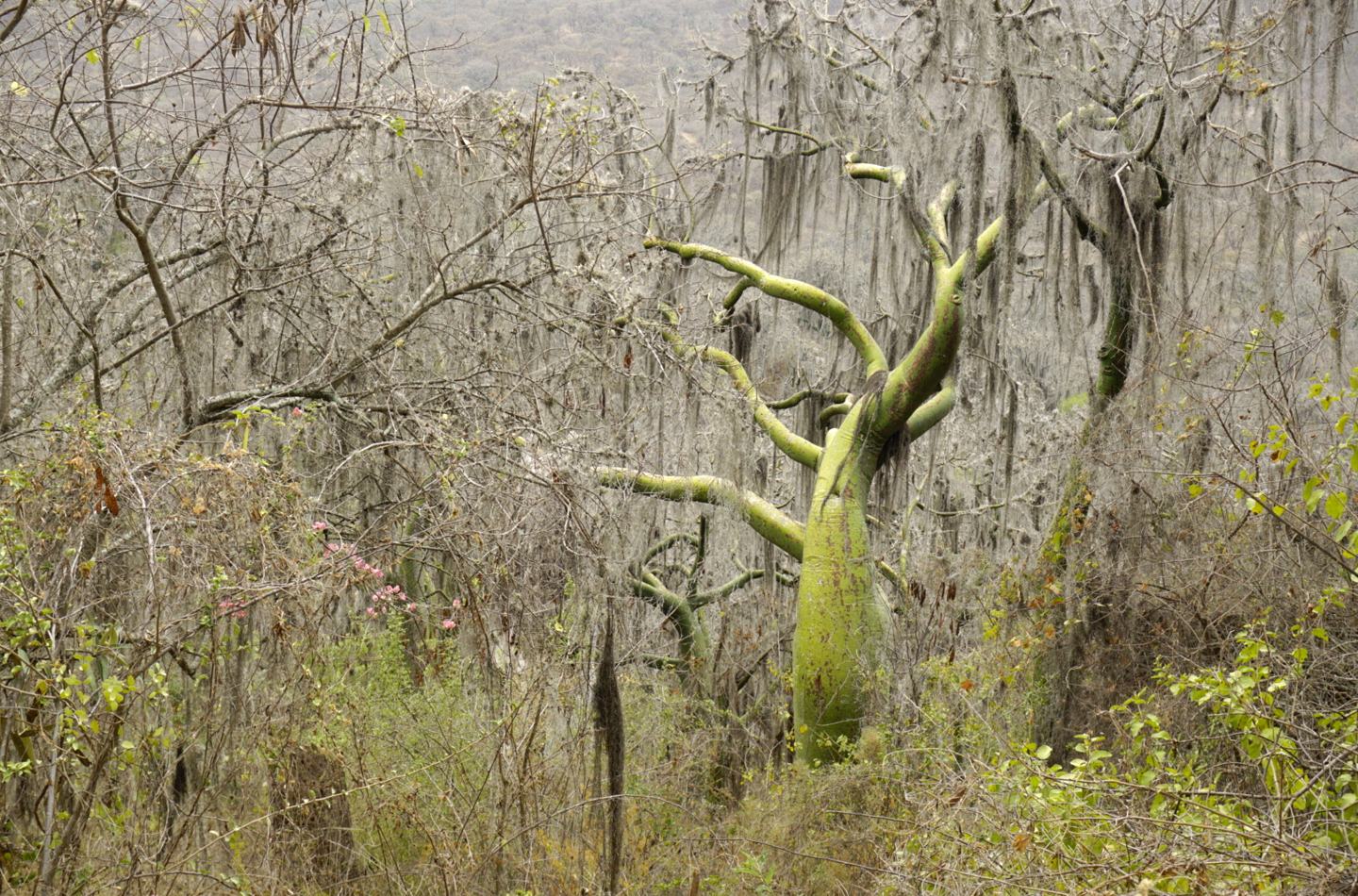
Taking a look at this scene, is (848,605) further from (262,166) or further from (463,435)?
(262,166)

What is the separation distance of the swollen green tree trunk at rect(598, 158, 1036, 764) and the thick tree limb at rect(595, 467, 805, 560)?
1cm

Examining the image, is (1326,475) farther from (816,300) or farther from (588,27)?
(588,27)

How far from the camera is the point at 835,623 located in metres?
7.71

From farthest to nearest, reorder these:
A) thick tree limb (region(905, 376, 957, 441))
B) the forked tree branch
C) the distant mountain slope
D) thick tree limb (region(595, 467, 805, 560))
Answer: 1. the distant mountain slope
2. the forked tree branch
3. thick tree limb (region(905, 376, 957, 441))
4. thick tree limb (region(595, 467, 805, 560))

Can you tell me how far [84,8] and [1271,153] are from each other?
6.55m

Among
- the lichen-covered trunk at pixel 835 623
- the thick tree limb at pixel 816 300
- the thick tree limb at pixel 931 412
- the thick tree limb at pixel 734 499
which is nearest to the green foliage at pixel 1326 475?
the lichen-covered trunk at pixel 835 623

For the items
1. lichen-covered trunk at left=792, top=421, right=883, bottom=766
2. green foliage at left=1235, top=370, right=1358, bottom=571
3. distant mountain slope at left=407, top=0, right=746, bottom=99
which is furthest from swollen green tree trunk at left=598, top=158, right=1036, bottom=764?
distant mountain slope at left=407, top=0, right=746, bottom=99

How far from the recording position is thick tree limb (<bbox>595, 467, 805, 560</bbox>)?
820 cm

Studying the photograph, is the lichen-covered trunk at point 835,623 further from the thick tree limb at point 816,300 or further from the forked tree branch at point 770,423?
the thick tree limb at point 816,300

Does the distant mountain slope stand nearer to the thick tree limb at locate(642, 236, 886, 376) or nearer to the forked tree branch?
the thick tree limb at locate(642, 236, 886, 376)

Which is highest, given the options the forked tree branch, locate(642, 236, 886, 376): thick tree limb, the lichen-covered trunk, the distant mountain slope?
the distant mountain slope

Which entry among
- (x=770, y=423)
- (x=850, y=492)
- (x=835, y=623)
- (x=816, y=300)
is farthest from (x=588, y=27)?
(x=835, y=623)

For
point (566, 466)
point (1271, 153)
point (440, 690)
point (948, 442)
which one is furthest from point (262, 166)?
point (948, 442)

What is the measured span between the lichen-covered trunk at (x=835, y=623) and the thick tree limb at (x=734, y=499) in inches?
18.8
